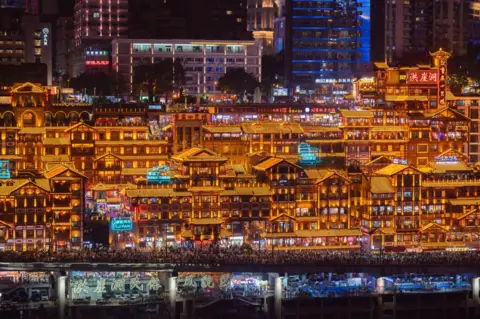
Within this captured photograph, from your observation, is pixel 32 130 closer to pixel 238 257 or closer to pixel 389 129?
pixel 238 257

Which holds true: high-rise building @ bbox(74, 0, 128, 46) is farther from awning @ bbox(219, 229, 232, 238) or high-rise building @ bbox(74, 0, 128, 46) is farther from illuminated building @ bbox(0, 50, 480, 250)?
awning @ bbox(219, 229, 232, 238)

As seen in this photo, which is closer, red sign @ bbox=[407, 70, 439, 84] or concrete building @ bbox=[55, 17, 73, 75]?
red sign @ bbox=[407, 70, 439, 84]

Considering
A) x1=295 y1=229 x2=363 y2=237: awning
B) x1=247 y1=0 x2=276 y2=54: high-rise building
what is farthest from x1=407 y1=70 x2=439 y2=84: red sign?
x1=247 y1=0 x2=276 y2=54: high-rise building

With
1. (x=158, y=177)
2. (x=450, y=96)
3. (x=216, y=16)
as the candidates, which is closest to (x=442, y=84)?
(x=450, y=96)

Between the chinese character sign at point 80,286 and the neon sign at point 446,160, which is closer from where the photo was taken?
the chinese character sign at point 80,286

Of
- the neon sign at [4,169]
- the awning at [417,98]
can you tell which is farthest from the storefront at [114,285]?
the awning at [417,98]

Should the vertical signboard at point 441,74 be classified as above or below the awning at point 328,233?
above

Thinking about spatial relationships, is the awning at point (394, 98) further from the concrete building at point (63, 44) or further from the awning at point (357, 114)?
the concrete building at point (63, 44)
